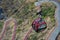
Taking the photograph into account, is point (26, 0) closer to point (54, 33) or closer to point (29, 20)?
point (29, 20)

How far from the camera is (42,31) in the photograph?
2.34 meters

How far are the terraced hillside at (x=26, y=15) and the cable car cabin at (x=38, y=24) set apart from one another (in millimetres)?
24

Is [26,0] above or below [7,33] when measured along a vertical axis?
above

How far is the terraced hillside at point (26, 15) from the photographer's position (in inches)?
92.4

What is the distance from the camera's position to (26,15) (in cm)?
238

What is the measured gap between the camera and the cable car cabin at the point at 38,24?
7.64 ft

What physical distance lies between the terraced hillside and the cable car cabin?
2 cm

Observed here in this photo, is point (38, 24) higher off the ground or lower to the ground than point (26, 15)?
lower

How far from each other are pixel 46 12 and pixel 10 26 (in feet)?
0.91

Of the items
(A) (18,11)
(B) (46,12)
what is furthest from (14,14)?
(B) (46,12)

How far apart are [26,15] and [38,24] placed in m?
0.12

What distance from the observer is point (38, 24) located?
2330 millimetres

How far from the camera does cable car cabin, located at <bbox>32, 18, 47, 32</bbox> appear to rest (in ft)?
7.64

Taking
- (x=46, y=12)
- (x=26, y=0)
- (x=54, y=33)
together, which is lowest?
(x=54, y=33)
